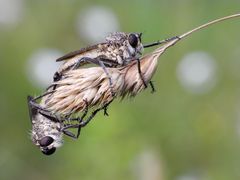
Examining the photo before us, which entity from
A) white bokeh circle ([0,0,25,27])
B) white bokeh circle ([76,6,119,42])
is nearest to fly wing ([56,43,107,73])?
white bokeh circle ([76,6,119,42])

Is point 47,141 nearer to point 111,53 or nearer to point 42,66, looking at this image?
point 111,53

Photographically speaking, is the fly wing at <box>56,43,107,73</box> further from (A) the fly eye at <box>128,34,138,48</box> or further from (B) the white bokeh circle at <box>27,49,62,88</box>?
(B) the white bokeh circle at <box>27,49,62,88</box>

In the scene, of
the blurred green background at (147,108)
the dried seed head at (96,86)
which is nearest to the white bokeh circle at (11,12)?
the blurred green background at (147,108)

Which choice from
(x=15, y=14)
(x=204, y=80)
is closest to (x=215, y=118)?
(x=204, y=80)

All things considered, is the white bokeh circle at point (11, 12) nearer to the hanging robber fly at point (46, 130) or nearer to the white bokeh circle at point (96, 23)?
the white bokeh circle at point (96, 23)

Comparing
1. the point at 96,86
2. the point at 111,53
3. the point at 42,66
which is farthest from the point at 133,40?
the point at 42,66

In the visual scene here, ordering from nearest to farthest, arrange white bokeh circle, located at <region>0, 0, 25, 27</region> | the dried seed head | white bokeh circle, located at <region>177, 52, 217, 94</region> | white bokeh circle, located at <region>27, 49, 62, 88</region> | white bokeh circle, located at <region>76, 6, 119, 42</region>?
the dried seed head → white bokeh circle, located at <region>177, 52, 217, 94</region> → white bokeh circle, located at <region>27, 49, 62, 88</region> → white bokeh circle, located at <region>76, 6, 119, 42</region> → white bokeh circle, located at <region>0, 0, 25, 27</region>
